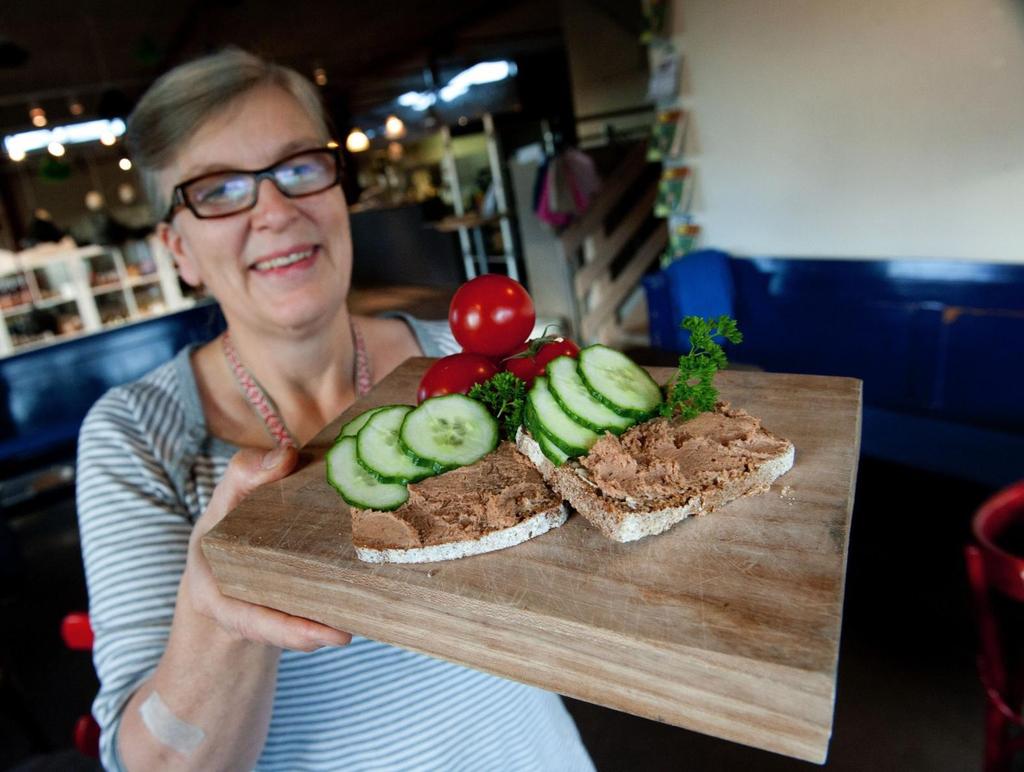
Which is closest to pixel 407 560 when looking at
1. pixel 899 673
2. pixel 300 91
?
pixel 300 91

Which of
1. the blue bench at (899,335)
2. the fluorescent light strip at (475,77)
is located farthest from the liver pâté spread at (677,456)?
the fluorescent light strip at (475,77)

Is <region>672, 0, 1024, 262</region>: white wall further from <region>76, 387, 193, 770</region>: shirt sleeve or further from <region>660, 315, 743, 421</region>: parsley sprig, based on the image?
<region>76, 387, 193, 770</region>: shirt sleeve

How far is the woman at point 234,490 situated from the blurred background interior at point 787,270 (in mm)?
312

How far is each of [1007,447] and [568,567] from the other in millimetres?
3586

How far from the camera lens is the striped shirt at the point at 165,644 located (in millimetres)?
1269

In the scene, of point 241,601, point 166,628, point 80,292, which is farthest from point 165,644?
point 80,292

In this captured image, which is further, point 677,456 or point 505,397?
point 505,397

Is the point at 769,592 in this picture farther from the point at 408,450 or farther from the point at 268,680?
the point at 268,680

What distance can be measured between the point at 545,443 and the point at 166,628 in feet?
2.60

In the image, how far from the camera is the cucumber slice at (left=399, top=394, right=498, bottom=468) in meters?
1.09

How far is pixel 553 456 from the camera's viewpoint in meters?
1.03

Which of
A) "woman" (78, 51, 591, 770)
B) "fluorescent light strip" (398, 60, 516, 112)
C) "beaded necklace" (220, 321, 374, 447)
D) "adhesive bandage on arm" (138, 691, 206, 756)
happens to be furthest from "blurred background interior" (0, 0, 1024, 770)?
"fluorescent light strip" (398, 60, 516, 112)

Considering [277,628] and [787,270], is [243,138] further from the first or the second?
[787,270]

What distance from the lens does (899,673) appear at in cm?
309
